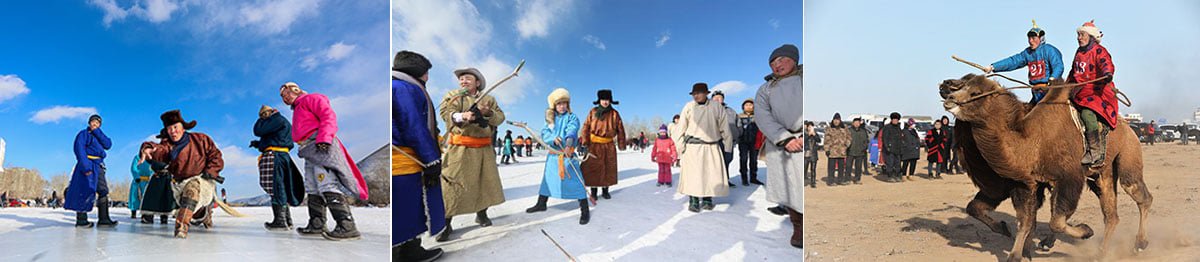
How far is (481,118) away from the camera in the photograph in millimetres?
2186

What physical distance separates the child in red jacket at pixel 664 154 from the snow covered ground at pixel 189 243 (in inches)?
60.8

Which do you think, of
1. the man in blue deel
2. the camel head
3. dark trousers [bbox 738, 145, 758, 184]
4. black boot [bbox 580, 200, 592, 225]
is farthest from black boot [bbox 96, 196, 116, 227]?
the camel head

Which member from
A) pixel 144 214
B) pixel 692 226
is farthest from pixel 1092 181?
pixel 144 214

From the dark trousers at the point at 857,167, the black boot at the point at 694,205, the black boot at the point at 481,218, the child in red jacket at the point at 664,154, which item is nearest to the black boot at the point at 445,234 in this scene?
the black boot at the point at 481,218

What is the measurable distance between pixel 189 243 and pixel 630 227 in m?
2.87

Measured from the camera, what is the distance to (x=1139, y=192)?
7.91 ft

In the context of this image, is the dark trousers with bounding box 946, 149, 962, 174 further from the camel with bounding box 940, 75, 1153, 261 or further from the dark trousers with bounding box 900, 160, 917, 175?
the dark trousers with bounding box 900, 160, 917, 175

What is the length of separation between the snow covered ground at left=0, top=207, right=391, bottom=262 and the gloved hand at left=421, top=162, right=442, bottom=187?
441 mm

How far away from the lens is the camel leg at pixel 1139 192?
2.38 m

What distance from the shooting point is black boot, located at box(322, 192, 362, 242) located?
98.9 inches

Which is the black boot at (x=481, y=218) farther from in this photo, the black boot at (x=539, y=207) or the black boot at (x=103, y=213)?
the black boot at (x=103, y=213)

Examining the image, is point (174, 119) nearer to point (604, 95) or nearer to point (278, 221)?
point (278, 221)

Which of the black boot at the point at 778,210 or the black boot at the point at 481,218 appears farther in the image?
the black boot at the point at 481,218

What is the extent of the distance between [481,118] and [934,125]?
11.3 ft
